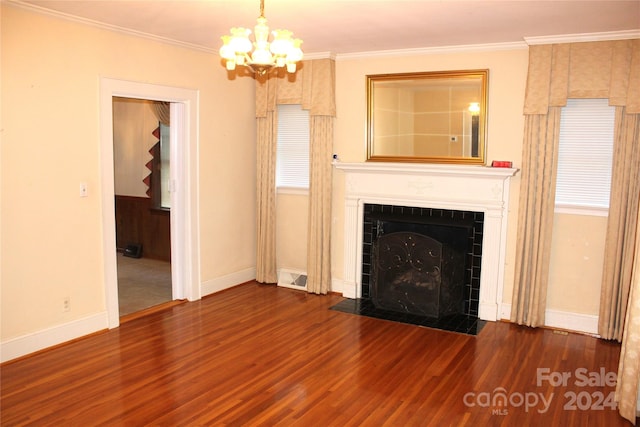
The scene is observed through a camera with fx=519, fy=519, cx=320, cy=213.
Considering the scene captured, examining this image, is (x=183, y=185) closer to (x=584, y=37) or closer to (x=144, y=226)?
(x=144, y=226)

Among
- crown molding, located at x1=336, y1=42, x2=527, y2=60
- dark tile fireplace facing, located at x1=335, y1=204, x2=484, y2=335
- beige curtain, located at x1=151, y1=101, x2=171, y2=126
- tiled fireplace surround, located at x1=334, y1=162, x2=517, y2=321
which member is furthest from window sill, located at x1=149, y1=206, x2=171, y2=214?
crown molding, located at x1=336, y1=42, x2=527, y2=60

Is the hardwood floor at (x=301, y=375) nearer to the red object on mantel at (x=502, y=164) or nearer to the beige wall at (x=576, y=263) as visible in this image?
the beige wall at (x=576, y=263)

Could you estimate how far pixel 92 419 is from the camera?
3.10m

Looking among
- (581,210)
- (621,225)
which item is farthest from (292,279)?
(621,225)

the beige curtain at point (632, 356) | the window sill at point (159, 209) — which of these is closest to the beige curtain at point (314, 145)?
the window sill at point (159, 209)

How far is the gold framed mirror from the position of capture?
16.1ft

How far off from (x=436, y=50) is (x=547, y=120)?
1.24 meters

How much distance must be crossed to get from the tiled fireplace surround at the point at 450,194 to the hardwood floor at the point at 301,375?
18.9 inches

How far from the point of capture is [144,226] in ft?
23.5

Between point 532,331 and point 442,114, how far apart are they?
217 cm

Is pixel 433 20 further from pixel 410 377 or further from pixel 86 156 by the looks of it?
pixel 86 156

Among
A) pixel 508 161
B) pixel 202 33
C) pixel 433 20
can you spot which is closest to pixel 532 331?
Result: pixel 508 161

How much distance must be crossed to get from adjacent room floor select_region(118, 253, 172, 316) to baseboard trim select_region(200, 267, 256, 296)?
0.39m

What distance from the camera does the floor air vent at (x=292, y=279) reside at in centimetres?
594
